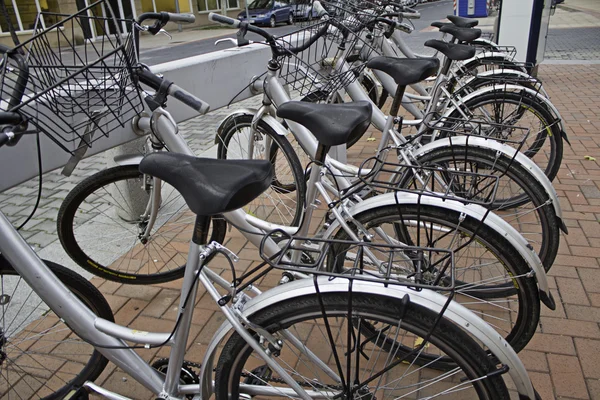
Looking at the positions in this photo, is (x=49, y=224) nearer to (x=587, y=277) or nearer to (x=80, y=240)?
(x=80, y=240)

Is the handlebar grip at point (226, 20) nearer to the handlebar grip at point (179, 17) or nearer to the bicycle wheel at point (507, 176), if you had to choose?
the handlebar grip at point (179, 17)

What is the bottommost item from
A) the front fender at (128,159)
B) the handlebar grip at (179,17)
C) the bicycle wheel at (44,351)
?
the bicycle wheel at (44,351)

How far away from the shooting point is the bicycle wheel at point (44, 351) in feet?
6.82

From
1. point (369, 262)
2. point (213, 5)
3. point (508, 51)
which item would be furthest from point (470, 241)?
point (213, 5)

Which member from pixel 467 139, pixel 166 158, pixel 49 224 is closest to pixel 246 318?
pixel 166 158

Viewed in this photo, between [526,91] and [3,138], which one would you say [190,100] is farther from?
[526,91]

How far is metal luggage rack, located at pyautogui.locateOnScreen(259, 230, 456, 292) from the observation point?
137 cm

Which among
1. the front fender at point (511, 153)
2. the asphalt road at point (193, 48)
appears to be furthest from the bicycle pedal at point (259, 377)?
the asphalt road at point (193, 48)

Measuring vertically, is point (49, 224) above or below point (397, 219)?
below

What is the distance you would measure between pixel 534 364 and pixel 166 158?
1.99m

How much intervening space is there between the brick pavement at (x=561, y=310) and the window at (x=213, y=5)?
25.0 m

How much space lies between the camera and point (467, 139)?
247 cm

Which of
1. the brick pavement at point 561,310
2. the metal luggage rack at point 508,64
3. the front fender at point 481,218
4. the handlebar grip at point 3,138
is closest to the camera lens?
the handlebar grip at point 3,138

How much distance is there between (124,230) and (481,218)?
2.52m
